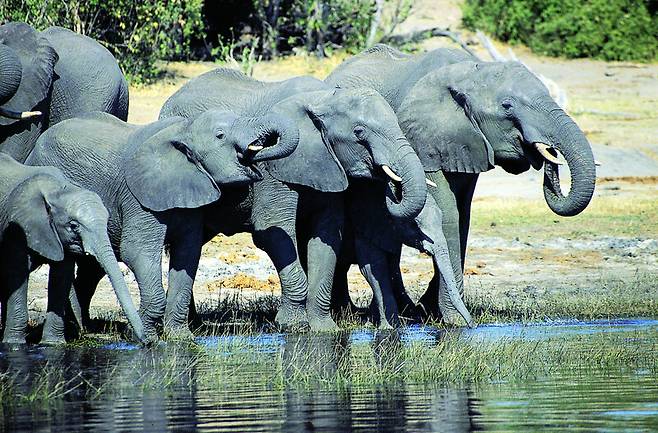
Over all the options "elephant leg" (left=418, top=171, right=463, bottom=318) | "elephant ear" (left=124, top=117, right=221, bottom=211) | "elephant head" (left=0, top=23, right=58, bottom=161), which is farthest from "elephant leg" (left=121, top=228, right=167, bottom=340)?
"elephant leg" (left=418, top=171, right=463, bottom=318)

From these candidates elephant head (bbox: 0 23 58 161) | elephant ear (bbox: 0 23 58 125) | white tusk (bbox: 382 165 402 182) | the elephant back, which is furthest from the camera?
the elephant back

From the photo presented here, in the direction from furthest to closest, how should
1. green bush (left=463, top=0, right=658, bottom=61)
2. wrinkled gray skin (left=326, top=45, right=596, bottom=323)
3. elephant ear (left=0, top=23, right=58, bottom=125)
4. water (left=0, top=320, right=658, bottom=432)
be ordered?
green bush (left=463, top=0, right=658, bottom=61) → elephant ear (left=0, top=23, right=58, bottom=125) → wrinkled gray skin (left=326, top=45, right=596, bottom=323) → water (left=0, top=320, right=658, bottom=432)

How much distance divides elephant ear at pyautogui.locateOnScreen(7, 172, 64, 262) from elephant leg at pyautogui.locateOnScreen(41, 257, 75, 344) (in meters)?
0.55

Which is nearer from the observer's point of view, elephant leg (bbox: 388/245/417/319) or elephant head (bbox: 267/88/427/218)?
elephant head (bbox: 267/88/427/218)

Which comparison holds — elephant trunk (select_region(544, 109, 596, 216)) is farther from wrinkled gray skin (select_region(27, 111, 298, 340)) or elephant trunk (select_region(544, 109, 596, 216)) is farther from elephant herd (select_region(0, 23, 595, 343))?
wrinkled gray skin (select_region(27, 111, 298, 340))

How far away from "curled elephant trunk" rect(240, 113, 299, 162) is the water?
5.32 feet

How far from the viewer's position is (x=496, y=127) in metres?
14.8

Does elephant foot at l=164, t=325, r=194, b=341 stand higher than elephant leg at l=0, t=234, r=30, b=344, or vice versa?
elephant leg at l=0, t=234, r=30, b=344

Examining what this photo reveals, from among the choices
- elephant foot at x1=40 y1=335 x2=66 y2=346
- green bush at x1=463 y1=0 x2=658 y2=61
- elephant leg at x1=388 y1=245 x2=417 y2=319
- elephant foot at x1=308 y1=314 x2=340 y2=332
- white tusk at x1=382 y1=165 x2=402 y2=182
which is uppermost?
green bush at x1=463 y1=0 x2=658 y2=61

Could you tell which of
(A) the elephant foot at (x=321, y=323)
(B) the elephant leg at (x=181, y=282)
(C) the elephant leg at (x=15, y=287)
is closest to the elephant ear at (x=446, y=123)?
(A) the elephant foot at (x=321, y=323)

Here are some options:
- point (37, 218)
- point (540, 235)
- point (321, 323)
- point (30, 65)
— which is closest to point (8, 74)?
point (30, 65)

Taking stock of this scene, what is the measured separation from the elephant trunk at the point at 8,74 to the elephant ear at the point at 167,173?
2.00m

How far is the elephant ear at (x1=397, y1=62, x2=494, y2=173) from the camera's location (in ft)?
49.3

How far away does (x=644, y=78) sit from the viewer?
115 feet
